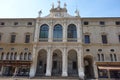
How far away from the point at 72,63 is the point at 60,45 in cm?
476

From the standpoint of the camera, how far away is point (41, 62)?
3428 centimetres

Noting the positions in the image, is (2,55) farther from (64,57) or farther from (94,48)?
(94,48)

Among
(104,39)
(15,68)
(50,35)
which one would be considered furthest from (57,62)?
(104,39)

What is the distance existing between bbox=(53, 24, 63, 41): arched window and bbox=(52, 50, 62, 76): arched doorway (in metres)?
2.93

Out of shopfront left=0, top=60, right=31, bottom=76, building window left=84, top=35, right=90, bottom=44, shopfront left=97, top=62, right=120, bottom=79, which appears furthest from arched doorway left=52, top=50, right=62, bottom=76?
shopfront left=97, top=62, right=120, bottom=79

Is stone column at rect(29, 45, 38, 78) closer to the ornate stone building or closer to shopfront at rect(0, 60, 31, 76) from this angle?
the ornate stone building

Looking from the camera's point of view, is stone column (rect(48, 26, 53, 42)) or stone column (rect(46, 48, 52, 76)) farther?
stone column (rect(48, 26, 53, 42))

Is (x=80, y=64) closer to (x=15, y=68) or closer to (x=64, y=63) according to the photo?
(x=64, y=63)

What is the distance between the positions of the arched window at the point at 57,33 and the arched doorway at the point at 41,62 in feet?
12.9

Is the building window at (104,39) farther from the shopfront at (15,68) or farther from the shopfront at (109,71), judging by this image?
the shopfront at (15,68)

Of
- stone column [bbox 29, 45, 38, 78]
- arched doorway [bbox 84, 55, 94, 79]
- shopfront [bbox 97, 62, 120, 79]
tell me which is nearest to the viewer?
shopfront [bbox 97, 62, 120, 79]

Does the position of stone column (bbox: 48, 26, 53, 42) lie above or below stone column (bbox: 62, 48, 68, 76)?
above

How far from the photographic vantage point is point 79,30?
34094mm

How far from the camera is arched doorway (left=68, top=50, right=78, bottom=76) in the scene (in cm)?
3296
